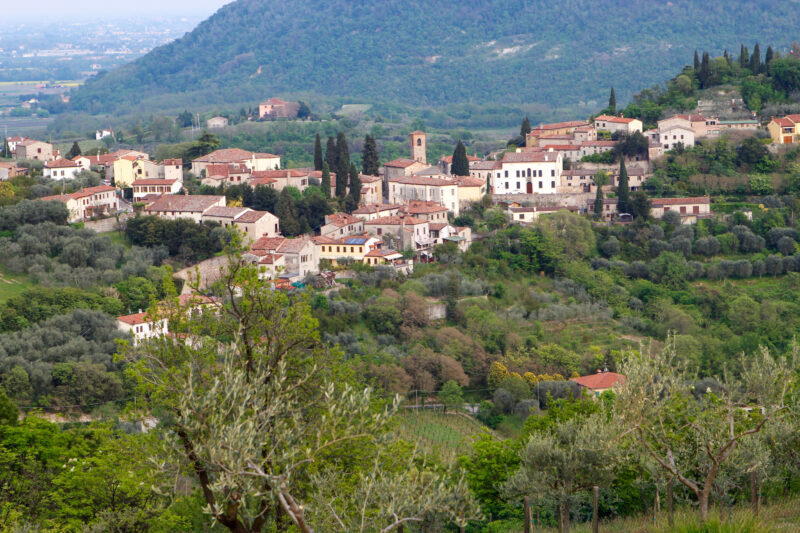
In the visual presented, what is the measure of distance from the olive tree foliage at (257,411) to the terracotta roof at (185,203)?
3072cm

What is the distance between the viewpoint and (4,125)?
125 m

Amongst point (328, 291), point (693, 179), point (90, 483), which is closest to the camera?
point (90, 483)

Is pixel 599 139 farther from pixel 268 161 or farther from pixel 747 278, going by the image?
pixel 268 161

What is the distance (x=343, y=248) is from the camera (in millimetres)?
43562

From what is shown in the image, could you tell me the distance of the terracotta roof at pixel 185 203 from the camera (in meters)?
45.7

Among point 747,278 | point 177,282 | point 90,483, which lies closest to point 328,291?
point 177,282

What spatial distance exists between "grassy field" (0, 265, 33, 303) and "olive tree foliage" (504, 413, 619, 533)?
27056mm

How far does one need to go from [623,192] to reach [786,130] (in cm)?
1107

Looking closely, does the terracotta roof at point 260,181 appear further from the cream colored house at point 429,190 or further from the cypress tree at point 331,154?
the cream colored house at point 429,190

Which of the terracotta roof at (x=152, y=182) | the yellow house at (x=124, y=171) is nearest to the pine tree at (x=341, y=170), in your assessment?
the terracotta roof at (x=152, y=182)

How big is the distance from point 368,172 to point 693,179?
51.5ft

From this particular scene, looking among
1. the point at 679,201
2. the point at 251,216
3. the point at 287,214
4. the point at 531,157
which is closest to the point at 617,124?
the point at 531,157

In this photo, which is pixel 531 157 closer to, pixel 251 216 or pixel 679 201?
pixel 679 201

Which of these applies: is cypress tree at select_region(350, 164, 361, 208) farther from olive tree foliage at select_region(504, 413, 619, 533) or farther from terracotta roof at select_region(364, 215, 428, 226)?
olive tree foliage at select_region(504, 413, 619, 533)
